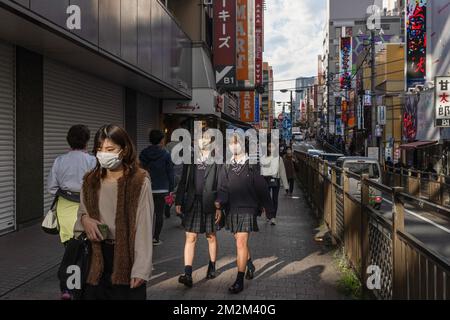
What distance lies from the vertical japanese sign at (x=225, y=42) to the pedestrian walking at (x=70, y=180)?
1653 cm

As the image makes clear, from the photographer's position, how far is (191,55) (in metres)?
19.7

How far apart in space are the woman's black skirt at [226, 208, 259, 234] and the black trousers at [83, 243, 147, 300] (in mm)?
2462

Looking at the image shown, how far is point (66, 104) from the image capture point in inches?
414

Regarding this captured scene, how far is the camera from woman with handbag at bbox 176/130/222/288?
17.9 ft

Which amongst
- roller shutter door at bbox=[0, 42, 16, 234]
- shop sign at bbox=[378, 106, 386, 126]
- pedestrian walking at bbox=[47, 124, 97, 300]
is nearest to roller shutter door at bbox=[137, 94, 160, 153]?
roller shutter door at bbox=[0, 42, 16, 234]

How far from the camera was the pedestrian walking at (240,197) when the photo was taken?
17.7ft

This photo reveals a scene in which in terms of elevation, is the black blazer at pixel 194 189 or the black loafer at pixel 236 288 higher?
the black blazer at pixel 194 189

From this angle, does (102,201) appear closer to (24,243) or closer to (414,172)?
(24,243)

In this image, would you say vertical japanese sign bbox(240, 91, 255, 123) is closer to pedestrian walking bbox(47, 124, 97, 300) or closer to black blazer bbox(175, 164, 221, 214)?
black blazer bbox(175, 164, 221, 214)

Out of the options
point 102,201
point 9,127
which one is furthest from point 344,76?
point 102,201

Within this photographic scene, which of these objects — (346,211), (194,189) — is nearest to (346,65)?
(346,211)

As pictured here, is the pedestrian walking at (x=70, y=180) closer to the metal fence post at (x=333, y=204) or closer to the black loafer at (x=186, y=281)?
the black loafer at (x=186, y=281)

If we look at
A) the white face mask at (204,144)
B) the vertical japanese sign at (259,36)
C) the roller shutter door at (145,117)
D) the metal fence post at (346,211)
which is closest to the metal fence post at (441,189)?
the metal fence post at (346,211)

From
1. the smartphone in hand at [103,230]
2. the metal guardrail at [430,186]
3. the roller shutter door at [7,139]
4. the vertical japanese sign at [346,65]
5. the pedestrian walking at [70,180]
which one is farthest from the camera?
the vertical japanese sign at [346,65]
